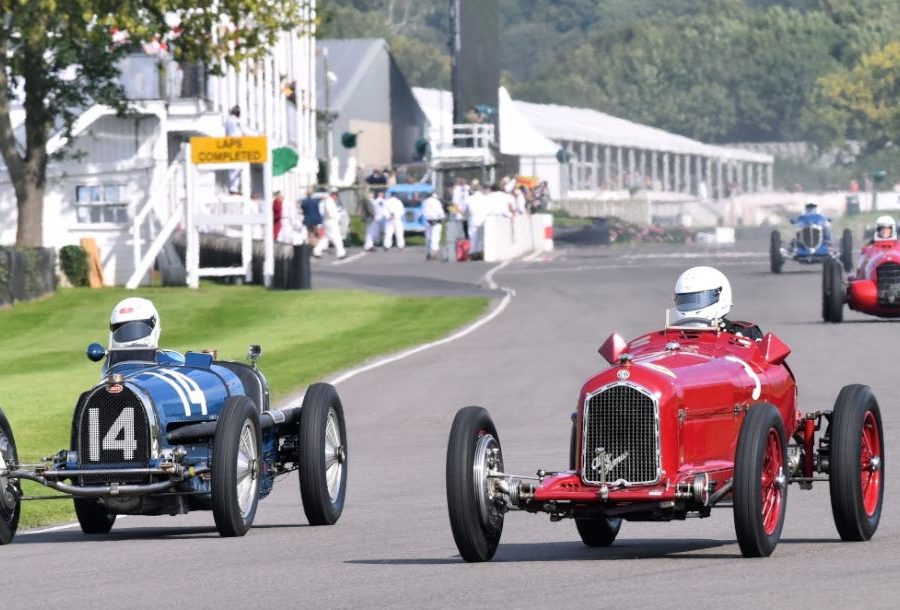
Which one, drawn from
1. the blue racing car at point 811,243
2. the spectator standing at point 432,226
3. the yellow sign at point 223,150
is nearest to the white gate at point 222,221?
the yellow sign at point 223,150

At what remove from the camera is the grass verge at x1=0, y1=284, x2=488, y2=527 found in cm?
2367

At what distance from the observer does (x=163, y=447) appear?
12.2m

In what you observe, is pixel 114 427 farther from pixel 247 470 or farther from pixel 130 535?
pixel 130 535

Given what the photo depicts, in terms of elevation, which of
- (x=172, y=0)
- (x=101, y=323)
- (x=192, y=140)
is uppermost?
(x=172, y=0)

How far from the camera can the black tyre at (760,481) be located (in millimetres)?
10070

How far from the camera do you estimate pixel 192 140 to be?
38.4 metres

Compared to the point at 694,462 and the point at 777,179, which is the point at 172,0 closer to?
the point at 694,462

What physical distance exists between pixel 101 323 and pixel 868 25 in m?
137

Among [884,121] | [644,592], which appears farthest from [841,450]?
[884,121]

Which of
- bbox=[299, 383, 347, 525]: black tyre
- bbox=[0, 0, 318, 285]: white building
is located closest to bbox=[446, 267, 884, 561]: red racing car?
bbox=[299, 383, 347, 525]: black tyre

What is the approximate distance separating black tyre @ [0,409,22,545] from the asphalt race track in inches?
4.6

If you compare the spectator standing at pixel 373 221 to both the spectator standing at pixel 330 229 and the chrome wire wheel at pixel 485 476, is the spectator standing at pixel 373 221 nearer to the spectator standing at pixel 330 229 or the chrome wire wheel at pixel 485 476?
the spectator standing at pixel 330 229

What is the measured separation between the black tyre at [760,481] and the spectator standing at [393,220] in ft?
145

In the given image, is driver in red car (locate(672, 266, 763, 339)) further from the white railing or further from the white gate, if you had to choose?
the white railing
